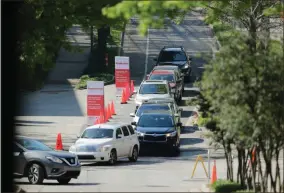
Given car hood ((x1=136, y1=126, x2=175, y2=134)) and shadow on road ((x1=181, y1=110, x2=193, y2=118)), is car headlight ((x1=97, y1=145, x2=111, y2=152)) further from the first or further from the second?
shadow on road ((x1=181, y1=110, x2=193, y2=118))

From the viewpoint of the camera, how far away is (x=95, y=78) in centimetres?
5412

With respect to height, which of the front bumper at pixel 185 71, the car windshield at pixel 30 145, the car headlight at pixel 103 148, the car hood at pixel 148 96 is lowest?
the car headlight at pixel 103 148

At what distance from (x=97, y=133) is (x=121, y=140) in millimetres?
962

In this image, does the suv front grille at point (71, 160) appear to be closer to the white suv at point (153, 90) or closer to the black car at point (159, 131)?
the black car at point (159, 131)

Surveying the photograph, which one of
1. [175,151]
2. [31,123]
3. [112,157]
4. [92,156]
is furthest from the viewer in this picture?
[31,123]

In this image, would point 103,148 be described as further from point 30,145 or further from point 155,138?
point 30,145

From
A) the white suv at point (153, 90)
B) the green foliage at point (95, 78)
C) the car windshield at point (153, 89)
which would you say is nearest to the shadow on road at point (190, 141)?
the white suv at point (153, 90)

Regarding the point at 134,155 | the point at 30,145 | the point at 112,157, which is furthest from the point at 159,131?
the point at 30,145

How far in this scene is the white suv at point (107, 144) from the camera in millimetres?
31172

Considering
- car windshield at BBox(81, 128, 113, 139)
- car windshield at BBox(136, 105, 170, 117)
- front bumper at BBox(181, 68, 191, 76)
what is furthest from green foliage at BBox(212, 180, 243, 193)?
front bumper at BBox(181, 68, 191, 76)

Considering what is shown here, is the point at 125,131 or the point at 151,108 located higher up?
the point at 151,108

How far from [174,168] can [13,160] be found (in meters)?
8.44

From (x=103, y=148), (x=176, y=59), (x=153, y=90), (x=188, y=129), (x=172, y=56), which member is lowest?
(x=188, y=129)

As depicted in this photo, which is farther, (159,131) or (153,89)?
(153,89)
